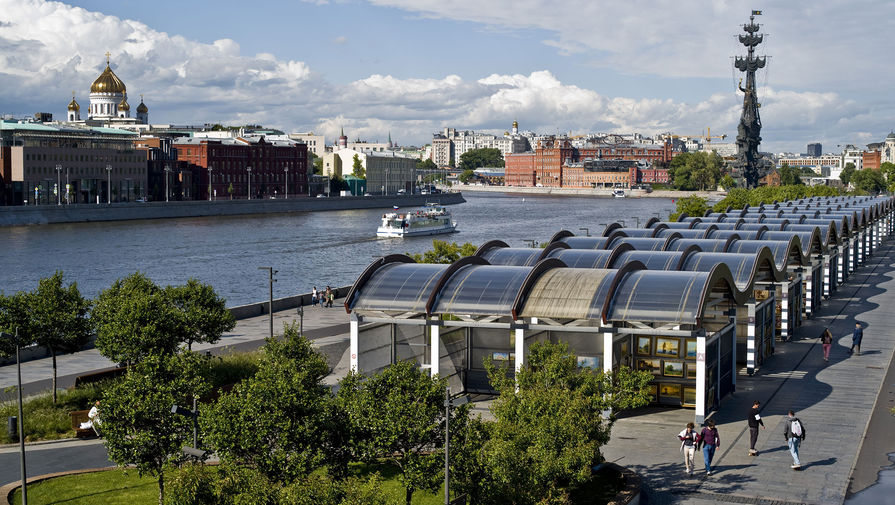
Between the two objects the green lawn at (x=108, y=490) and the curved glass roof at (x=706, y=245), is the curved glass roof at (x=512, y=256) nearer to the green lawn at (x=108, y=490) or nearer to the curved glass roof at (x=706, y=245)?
the curved glass roof at (x=706, y=245)

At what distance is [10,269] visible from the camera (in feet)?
249

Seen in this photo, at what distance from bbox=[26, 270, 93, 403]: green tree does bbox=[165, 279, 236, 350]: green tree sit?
269 cm

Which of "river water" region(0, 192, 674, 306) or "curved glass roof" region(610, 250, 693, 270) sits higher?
"curved glass roof" region(610, 250, 693, 270)

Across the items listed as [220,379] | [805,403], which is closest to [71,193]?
[220,379]

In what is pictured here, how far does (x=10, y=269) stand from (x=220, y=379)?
52.7m

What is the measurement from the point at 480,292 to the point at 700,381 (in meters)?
6.28

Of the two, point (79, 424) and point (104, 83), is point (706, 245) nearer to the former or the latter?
point (79, 424)

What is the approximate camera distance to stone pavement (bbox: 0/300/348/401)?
3147 cm

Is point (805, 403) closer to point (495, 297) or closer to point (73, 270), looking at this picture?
point (495, 297)

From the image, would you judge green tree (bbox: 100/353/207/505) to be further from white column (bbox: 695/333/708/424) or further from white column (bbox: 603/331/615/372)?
white column (bbox: 695/333/708/424)

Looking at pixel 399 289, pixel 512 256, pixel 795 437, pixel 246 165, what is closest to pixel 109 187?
pixel 246 165

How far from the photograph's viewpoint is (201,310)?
3108 centimetres

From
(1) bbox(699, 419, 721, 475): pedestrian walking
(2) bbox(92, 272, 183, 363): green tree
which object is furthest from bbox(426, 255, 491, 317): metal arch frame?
(1) bbox(699, 419, 721, 475): pedestrian walking

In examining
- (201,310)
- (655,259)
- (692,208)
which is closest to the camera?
(201,310)
